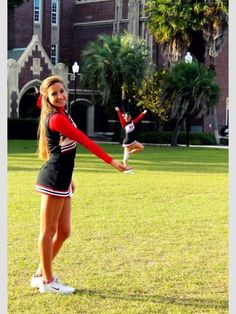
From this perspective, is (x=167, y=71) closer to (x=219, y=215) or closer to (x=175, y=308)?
(x=219, y=215)

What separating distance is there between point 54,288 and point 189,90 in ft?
109

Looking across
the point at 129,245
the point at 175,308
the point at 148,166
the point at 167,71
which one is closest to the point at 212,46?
the point at 167,71

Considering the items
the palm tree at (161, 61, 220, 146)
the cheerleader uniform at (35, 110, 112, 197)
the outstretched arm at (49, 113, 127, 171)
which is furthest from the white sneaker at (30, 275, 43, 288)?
the palm tree at (161, 61, 220, 146)

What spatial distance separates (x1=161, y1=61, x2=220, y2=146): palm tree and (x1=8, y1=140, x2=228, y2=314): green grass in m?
22.9

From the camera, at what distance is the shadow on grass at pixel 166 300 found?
5.74 meters

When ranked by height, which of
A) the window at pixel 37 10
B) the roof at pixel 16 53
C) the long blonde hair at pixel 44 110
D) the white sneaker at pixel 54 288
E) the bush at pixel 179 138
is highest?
the window at pixel 37 10

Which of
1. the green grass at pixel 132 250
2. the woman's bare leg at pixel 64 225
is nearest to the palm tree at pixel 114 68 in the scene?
the green grass at pixel 132 250

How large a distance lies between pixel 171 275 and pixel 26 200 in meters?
6.56

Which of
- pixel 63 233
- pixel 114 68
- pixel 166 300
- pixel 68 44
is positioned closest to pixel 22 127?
pixel 114 68

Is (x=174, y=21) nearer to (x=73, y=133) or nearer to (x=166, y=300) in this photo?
(x=73, y=133)

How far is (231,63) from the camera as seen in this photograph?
4375 millimetres

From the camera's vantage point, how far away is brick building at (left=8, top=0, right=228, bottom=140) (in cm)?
4609

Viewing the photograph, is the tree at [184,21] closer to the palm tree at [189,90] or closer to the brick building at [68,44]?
the brick building at [68,44]

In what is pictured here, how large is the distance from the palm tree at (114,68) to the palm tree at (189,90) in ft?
6.57
